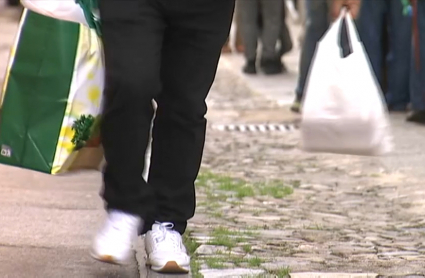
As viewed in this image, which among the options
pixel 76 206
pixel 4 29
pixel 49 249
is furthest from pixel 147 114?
pixel 4 29

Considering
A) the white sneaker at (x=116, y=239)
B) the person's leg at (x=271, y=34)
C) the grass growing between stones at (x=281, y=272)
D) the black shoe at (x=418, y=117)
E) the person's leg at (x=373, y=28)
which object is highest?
the white sneaker at (x=116, y=239)

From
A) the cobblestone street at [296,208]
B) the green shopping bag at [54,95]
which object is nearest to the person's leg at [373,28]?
the cobblestone street at [296,208]

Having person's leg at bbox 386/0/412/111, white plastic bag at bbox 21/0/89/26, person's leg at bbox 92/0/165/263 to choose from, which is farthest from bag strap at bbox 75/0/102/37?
person's leg at bbox 386/0/412/111

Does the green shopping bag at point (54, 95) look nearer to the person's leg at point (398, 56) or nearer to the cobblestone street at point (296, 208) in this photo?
the cobblestone street at point (296, 208)

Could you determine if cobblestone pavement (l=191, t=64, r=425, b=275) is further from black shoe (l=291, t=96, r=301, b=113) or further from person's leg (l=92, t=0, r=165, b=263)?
black shoe (l=291, t=96, r=301, b=113)

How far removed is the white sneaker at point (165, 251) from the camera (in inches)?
125

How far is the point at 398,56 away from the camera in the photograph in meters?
6.97

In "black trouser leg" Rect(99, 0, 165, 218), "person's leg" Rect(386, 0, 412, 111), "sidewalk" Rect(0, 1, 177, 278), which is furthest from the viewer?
"person's leg" Rect(386, 0, 412, 111)

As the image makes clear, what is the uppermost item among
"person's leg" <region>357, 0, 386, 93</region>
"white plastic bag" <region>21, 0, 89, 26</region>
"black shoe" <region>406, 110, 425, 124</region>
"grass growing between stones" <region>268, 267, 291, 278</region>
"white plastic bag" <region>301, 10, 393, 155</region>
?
"white plastic bag" <region>21, 0, 89, 26</region>

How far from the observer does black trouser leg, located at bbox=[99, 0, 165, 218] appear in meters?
2.96

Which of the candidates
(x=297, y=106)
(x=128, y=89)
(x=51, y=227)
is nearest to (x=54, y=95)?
(x=128, y=89)

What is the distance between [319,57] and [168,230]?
3.36 ft

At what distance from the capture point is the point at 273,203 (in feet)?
14.9

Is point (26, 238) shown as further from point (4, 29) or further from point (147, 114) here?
point (4, 29)
